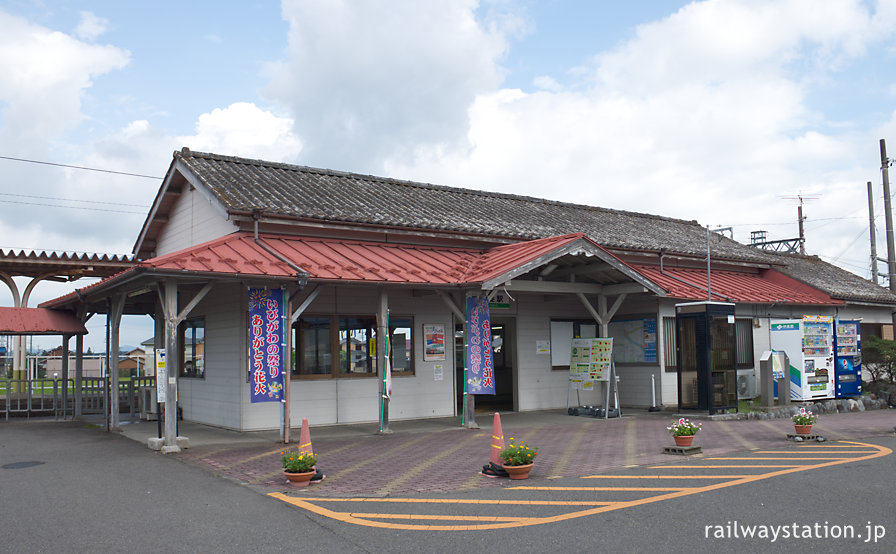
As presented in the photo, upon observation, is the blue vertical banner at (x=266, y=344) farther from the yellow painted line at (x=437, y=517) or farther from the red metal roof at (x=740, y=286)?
the red metal roof at (x=740, y=286)

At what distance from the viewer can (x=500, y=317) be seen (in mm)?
16500

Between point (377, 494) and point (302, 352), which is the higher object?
point (302, 352)

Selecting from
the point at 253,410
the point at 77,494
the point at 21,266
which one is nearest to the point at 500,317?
the point at 253,410

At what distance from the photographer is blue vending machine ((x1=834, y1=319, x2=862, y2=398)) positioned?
57.9 ft

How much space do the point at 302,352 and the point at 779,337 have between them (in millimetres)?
11726

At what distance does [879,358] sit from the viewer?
19422mm

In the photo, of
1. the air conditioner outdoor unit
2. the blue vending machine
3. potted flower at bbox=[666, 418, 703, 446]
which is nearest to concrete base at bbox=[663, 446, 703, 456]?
potted flower at bbox=[666, 418, 703, 446]

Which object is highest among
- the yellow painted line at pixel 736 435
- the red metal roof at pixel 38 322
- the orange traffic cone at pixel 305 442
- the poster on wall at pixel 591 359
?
the red metal roof at pixel 38 322

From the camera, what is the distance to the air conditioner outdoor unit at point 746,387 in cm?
1780

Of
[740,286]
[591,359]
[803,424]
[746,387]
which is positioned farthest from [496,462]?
[740,286]

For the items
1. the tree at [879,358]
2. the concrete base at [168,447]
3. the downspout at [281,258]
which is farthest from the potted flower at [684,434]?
the tree at [879,358]

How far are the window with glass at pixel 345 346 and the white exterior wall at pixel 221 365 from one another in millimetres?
1097

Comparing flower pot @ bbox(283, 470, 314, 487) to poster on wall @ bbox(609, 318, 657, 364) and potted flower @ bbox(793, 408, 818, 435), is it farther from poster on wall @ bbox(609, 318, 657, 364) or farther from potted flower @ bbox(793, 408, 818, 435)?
poster on wall @ bbox(609, 318, 657, 364)

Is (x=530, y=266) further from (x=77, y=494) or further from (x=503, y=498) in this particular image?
(x=77, y=494)
